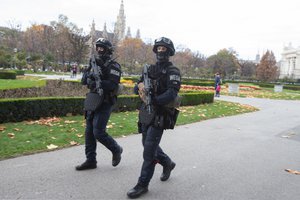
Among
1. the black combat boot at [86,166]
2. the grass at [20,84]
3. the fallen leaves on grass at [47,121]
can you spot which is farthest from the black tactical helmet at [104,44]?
the grass at [20,84]

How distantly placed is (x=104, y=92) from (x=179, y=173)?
5.83ft

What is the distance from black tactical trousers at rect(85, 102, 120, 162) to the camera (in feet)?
15.0

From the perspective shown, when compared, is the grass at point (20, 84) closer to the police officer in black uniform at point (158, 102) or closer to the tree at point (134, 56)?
the police officer in black uniform at point (158, 102)

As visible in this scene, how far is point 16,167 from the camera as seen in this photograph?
466 cm

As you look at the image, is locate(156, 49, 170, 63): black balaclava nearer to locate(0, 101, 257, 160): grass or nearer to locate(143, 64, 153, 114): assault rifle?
locate(143, 64, 153, 114): assault rifle

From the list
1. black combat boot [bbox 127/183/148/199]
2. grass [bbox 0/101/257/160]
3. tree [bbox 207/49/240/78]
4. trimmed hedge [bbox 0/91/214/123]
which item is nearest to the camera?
black combat boot [bbox 127/183/148/199]

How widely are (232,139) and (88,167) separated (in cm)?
443

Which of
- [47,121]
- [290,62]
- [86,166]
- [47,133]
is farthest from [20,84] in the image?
[290,62]

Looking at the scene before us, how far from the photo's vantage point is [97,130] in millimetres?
4559

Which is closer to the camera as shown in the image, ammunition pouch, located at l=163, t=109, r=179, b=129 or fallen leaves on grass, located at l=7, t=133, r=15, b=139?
ammunition pouch, located at l=163, t=109, r=179, b=129

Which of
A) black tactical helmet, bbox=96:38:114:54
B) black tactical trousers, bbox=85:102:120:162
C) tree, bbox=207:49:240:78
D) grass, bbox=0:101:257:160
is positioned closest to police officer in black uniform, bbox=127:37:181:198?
black tactical trousers, bbox=85:102:120:162

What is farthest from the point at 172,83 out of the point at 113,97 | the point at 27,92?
the point at 27,92

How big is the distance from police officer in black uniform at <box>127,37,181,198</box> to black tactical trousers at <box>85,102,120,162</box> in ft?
2.64

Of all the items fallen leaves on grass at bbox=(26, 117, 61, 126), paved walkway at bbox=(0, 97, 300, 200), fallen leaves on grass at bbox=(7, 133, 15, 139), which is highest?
fallen leaves on grass at bbox=(7, 133, 15, 139)
